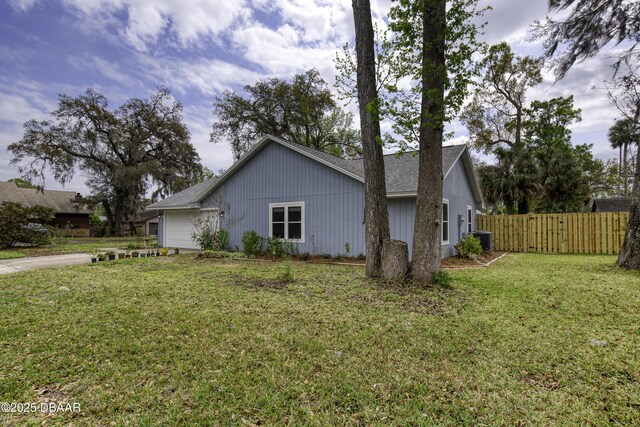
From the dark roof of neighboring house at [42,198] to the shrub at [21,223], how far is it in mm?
15914

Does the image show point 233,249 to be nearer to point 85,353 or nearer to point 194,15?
point 194,15

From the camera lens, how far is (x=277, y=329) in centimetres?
345

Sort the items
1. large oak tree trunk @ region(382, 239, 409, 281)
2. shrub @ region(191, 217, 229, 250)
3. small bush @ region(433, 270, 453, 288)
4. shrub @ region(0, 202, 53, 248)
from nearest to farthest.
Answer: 1. small bush @ region(433, 270, 453, 288)
2. large oak tree trunk @ region(382, 239, 409, 281)
3. shrub @ region(191, 217, 229, 250)
4. shrub @ region(0, 202, 53, 248)

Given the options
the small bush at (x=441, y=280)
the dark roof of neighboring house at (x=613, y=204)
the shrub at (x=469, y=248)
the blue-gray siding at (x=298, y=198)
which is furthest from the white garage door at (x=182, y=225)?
the dark roof of neighboring house at (x=613, y=204)

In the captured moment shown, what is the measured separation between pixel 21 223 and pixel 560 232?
23.3 meters

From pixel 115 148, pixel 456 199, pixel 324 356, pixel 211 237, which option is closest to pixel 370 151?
pixel 324 356

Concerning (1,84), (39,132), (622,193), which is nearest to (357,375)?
(1,84)

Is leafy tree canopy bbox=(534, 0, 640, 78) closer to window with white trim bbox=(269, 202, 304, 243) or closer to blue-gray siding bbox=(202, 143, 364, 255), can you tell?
blue-gray siding bbox=(202, 143, 364, 255)

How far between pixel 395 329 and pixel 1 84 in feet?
53.7

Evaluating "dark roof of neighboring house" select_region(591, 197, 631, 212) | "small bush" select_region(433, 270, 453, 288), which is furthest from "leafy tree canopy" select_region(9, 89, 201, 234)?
"dark roof of neighboring house" select_region(591, 197, 631, 212)

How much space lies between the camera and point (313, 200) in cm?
1078

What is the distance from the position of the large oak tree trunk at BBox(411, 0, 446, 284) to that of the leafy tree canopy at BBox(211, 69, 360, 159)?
20.6m

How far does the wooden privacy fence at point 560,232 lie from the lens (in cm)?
1183

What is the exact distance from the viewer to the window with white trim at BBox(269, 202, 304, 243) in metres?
11.1
